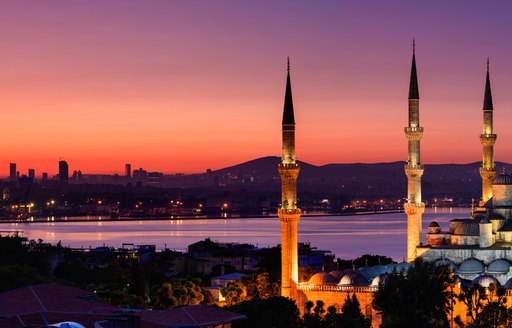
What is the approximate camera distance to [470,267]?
144ft

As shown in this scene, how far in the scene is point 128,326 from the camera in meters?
25.6

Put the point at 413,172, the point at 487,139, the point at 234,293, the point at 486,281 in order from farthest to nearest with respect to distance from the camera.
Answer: the point at 487,139 < the point at 413,172 < the point at 234,293 < the point at 486,281

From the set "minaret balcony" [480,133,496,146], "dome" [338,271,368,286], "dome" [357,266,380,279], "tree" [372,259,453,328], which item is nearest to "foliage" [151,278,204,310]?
"dome" [338,271,368,286]

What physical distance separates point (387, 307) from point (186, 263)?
51358 mm

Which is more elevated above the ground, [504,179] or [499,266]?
[504,179]

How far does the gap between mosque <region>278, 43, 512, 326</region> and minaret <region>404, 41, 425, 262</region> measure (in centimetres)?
4

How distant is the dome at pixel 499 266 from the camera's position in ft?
142

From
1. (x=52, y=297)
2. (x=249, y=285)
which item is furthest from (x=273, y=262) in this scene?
(x=52, y=297)

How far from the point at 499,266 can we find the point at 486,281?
4.62 ft

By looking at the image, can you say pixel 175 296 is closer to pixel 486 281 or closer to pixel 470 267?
pixel 470 267

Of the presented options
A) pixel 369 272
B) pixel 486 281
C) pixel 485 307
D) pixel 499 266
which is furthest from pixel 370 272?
pixel 485 307

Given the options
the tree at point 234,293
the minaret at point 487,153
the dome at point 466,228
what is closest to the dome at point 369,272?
the dome at point 466,228

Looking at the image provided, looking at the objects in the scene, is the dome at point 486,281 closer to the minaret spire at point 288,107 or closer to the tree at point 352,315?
the tree at point 352,315

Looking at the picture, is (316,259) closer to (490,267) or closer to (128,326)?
(490,267)
